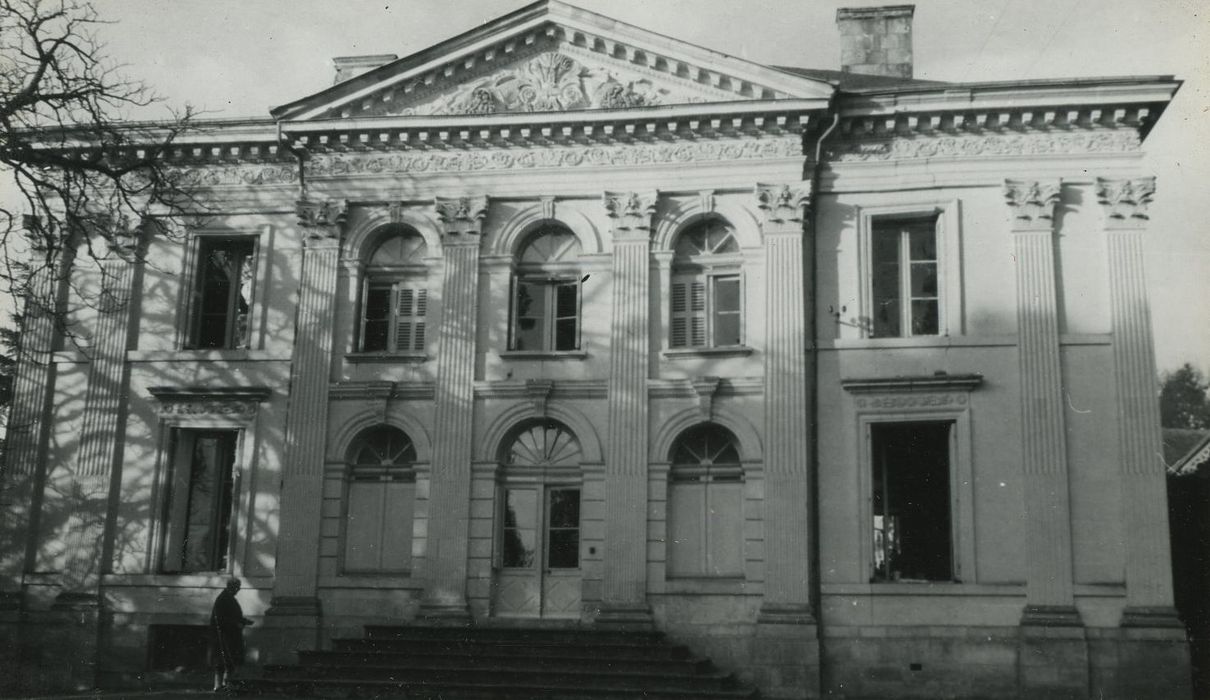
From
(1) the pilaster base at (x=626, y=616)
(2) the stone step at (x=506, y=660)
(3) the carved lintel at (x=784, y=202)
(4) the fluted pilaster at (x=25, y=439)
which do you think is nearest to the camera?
(2) the stone step at (x=506, y=660)

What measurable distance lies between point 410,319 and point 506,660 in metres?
6.03

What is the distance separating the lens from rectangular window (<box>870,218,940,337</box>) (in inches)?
730

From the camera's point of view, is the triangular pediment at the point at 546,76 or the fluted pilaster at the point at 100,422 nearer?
the triangular pediment at the point at 546,76

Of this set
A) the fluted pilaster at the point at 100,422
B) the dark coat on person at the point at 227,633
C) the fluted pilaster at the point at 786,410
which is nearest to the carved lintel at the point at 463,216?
the fluted pilaster at the point at 786,410

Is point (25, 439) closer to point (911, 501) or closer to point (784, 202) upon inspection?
point (784, 202)

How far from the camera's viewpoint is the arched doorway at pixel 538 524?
18.3 meters

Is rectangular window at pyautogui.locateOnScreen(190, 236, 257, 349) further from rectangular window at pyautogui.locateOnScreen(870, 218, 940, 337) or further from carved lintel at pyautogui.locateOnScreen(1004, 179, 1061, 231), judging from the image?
carved lintel at pyautogui.locateOnScreen(1004, 179, 1061, 231)

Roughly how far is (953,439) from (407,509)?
8.68 meters

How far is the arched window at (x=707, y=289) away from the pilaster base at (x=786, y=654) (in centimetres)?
433

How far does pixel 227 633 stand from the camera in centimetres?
1672

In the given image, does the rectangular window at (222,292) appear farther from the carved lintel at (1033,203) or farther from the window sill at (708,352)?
the carved lintel at (1033,203)

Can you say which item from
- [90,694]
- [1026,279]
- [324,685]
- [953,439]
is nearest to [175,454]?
[90,694]

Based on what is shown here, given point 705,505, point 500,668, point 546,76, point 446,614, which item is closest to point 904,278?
point 705,505

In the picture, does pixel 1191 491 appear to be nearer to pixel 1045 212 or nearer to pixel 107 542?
pixel 1045 212
